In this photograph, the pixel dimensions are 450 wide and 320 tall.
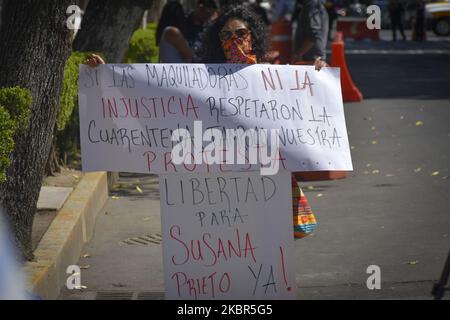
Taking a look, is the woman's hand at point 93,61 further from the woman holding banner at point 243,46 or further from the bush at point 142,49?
the bush at point 142,49

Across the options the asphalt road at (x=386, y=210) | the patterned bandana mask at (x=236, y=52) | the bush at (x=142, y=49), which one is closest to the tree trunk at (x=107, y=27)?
the asphalt road at (x=386, y=210)

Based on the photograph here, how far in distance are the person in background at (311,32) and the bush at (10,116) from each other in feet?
22.1

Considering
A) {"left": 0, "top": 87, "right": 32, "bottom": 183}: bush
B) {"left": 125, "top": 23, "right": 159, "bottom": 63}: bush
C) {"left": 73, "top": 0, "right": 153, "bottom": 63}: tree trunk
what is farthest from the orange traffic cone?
{"left": 0, "top": 87, "right": 32, "bottom": 183}: bush

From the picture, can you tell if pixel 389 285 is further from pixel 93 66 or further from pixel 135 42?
pixel 135 42

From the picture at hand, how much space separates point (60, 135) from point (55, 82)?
4.61 m

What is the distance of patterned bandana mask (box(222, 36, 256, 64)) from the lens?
22.6ft

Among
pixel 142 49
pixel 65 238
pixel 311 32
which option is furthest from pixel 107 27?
pixel 142 49

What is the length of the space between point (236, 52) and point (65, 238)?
1.96 m

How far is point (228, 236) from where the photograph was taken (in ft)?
21.7

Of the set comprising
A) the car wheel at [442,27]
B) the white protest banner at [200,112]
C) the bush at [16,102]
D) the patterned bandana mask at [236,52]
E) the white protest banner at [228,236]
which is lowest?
the white protest banner at [228,236]

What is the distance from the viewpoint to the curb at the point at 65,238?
705cm

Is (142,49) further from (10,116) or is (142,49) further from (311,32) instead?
(10,116)
